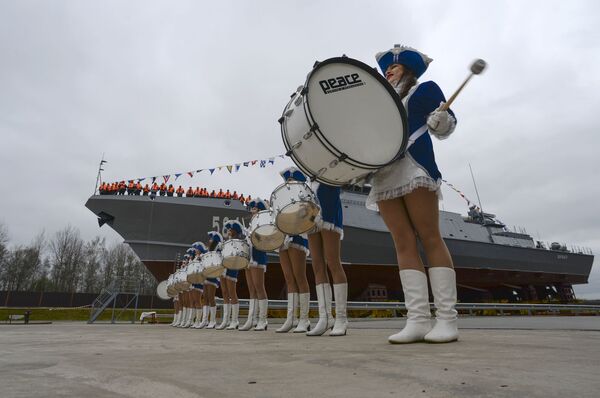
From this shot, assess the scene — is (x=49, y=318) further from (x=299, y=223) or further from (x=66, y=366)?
(x=66, y=366)

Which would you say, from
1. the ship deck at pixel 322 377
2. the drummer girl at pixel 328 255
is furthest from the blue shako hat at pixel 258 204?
the ship deck at pixel 322 377

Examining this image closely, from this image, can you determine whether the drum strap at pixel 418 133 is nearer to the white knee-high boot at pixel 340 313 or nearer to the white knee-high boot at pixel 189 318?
the white knee-high boot at pixel 340 313

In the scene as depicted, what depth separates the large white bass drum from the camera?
246 centimetres

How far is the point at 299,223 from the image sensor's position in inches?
166

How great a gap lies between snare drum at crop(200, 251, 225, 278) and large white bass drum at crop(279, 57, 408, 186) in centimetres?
548

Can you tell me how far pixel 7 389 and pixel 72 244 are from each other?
50226 millimetres

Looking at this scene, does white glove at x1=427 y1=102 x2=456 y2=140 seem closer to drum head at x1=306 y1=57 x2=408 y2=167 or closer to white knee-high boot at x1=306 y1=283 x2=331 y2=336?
drum head at x1=306 y1=57 x2=408 y2=167

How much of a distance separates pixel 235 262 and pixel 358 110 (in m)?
5.03

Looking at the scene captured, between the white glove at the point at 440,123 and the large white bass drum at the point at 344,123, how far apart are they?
43 centimetres

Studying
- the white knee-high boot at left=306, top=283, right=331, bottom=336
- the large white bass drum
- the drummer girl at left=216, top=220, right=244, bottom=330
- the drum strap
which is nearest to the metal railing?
the drummer girl at left=216, top=220, right=244, bottom=330

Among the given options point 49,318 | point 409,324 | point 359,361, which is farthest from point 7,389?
point 49,318

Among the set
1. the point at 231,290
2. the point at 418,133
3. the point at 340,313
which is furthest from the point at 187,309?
the point at 418,133

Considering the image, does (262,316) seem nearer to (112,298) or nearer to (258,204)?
(258,204)

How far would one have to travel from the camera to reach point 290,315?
5.69 metres
